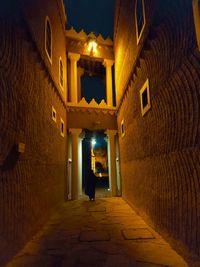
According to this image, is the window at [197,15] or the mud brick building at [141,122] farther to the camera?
the mud brick building at [141,122]

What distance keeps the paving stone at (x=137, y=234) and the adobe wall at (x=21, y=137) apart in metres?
2.57

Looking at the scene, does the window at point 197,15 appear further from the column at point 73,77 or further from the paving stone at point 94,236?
the column at point 73,77

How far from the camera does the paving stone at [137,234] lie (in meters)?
4.55

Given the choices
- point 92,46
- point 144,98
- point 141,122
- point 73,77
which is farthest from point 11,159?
point 92,46

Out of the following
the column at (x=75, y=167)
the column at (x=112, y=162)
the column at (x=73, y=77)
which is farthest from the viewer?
the column at (x=73, y=77)

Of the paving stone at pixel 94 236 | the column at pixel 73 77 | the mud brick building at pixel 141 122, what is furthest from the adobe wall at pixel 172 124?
the column at pixel 73 77

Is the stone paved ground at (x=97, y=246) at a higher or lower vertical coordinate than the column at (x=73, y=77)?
lower

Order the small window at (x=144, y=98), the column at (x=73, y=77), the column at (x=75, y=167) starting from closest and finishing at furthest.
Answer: the small window at (x=144, y=98), the column at (x=75, y=167), the column at (x=73, y=77)

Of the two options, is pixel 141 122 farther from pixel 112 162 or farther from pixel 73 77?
pixel 73 77

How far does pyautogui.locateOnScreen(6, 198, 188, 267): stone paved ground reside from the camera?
132 inches

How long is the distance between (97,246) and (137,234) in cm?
131

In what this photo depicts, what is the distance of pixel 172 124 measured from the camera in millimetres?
3846

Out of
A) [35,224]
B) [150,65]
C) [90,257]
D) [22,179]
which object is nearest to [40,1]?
[150,65]

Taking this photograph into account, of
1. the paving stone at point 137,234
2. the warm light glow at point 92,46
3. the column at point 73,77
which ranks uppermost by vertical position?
the warm light glow at point 92,46
